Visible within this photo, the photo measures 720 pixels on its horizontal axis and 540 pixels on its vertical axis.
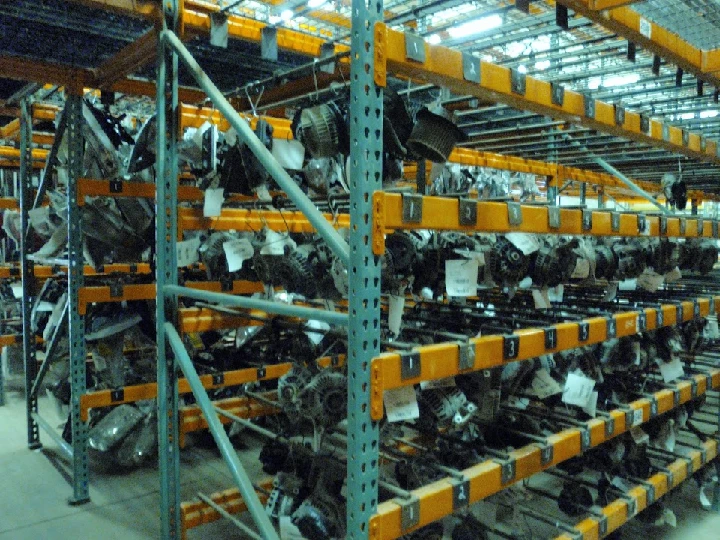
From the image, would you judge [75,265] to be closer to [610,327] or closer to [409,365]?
[409,365]

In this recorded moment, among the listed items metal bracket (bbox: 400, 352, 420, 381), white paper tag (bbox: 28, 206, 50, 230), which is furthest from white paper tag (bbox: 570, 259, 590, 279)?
white paper tag (bbox: 28, 206, 50, 230)

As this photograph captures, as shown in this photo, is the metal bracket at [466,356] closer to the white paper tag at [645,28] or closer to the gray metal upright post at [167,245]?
the gray metal upright post at [167,245]

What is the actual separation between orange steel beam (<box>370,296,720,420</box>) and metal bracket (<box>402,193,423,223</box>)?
33 centimetres

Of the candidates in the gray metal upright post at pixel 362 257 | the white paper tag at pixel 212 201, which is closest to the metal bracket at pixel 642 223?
the gray metal upright post at pixel 362 257

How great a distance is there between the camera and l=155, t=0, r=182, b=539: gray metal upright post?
7.31 feet

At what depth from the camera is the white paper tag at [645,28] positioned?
7.22ft

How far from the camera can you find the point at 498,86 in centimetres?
170

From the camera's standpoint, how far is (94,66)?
298 cm

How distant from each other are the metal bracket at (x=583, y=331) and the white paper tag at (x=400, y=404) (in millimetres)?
886

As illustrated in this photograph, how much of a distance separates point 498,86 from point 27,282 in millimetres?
3501

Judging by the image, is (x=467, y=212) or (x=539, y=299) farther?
(x=539, y=299)

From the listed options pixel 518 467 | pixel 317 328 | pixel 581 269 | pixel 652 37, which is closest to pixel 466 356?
pixel 518 467

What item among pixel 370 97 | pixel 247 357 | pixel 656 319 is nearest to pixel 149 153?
pixel 247 357

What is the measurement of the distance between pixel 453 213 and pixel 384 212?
0.90 feet
